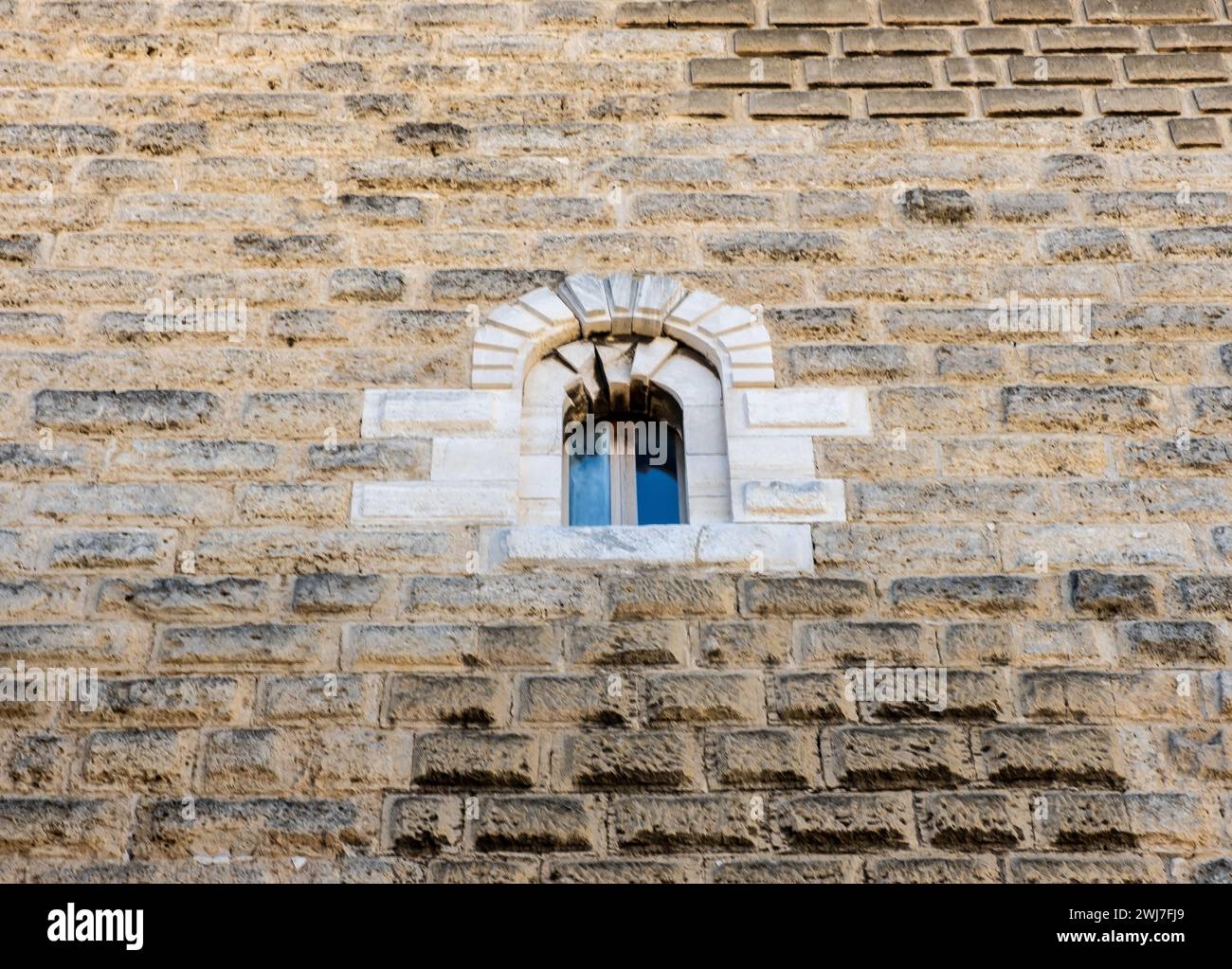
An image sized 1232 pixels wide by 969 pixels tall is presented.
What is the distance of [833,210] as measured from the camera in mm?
4605

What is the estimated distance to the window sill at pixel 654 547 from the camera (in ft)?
12.5

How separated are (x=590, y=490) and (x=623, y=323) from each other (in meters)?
0.55

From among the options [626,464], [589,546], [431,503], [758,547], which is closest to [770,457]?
[758,547]

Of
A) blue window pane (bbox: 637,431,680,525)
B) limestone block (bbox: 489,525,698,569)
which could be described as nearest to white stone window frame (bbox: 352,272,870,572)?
limestone block (bbox: 489,525,698,569)

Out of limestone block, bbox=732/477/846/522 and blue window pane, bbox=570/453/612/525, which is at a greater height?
blue window pane, bbox=570/453/612/525

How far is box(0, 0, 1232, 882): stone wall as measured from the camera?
3422 millimetres

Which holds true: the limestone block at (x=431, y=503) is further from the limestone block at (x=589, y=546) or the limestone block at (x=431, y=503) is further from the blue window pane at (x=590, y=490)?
the blue window pane at (x=590, y=490)

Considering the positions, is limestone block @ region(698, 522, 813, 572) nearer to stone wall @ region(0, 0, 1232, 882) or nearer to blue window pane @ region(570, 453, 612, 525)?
stone wall @ region(0, 0, 1232, 882)

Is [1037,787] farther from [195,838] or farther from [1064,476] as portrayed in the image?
[195,838]

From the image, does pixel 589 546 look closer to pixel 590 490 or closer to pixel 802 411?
pixel 590 490

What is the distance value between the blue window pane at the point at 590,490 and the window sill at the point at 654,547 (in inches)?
10.8

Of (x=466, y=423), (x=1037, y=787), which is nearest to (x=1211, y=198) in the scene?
(x=1037, y=787)

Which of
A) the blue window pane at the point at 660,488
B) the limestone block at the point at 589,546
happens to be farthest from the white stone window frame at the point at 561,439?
the blue window pane at the point at 660,488

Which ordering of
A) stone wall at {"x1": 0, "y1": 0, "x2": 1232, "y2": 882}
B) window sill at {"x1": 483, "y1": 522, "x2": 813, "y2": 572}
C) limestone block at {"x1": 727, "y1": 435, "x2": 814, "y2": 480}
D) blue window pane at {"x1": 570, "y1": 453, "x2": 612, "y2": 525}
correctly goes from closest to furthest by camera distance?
1. stone wall at {"x1": 0, "y1": 0, "x2": 1232, "y2": 882}
2. window sill at {"x1": 483, "y1": 522, "x2": 813, "y2": 572}
3. limestone block at {"x1": 727, "y1": 435, "x2": 814, "y2": 480}
4. blue window pane at {"x1": 570, "y1": 453, "x2": 612, "y2": 525}
